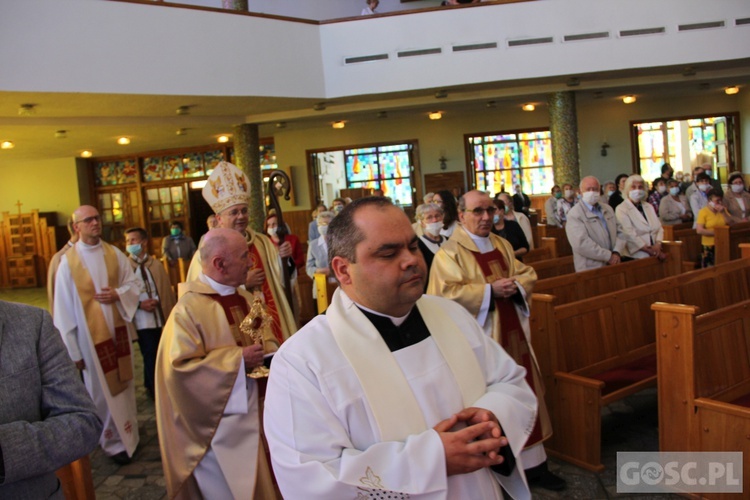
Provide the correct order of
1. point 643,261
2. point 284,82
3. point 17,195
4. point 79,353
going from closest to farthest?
point 79,353
point 643,261
point 284,82
point 17,195

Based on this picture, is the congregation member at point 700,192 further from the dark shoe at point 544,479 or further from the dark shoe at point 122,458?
the dark shoe at point 122,458

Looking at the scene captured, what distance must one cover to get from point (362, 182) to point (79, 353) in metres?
13.4

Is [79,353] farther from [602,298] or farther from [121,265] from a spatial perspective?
[602,298]

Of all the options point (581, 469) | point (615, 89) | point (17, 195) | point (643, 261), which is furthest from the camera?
point (17, 195)

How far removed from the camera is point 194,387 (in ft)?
10.6

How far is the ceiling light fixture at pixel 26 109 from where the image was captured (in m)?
10.2

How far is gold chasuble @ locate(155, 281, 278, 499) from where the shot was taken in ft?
10.6

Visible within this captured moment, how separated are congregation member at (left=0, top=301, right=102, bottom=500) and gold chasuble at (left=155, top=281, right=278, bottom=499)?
124 centimetres

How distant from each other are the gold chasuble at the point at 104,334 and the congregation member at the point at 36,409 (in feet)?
10.7

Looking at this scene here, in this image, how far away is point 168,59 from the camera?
10305 mm

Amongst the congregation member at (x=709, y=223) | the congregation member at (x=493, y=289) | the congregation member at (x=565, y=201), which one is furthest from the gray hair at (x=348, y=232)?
the congregation member at (x=565, y=201)

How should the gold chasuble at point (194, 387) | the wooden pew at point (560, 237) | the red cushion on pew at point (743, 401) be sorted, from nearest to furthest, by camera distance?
the gold chasuble at point (194, 387) → the red cushion on pew at point (743, 401) → the wooden pew at point (560, 237)

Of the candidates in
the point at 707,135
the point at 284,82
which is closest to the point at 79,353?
the point at 284,82

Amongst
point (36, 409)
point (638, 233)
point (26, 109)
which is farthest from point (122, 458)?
point (26, 109)
